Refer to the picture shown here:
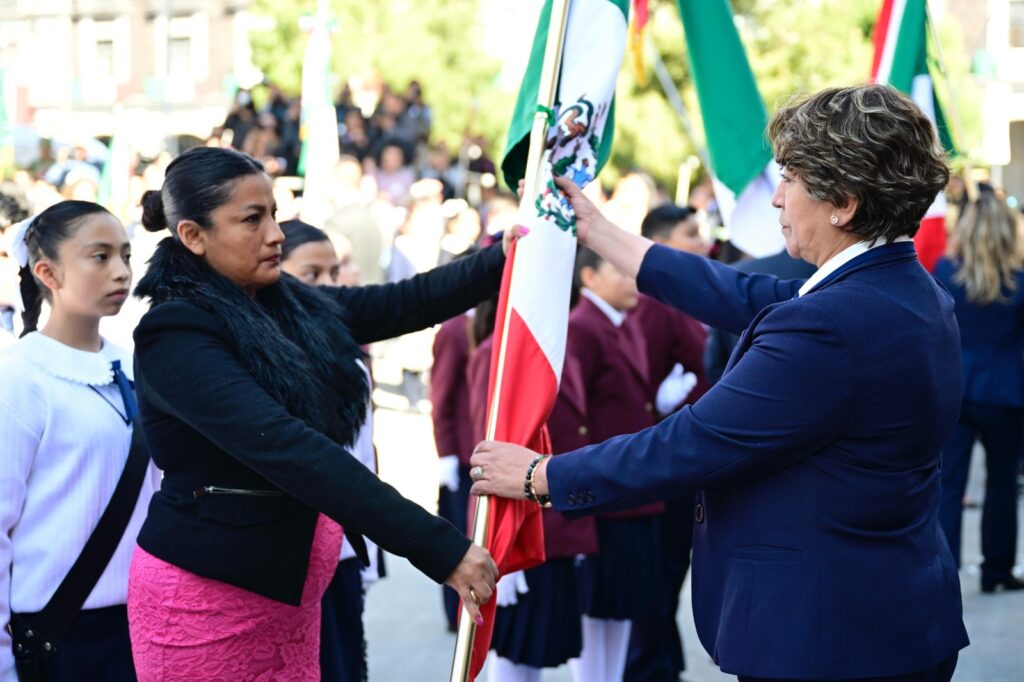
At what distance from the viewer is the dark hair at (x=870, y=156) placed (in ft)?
9.02

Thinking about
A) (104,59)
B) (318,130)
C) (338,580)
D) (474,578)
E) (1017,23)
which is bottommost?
(104,59)

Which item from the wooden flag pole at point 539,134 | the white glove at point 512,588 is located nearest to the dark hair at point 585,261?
the white glove at point 512,588

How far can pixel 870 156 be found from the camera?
274 centimetres

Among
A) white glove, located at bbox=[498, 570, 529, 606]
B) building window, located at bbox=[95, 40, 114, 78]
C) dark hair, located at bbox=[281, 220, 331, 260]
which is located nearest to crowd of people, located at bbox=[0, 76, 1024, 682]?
white glove, located at bbox=[498, 570, 529, 606]

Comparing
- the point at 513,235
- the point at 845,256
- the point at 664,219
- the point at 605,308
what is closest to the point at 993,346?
the point at 664,219

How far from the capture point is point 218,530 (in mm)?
3035

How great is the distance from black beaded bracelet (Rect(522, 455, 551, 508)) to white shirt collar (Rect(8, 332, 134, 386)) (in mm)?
1201

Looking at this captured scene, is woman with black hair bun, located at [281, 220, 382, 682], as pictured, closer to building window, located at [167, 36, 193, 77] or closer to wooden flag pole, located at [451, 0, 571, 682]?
wooden flag pole, located at [451, 0, 571, 682]

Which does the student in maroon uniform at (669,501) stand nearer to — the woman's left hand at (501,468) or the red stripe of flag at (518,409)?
the red stripe of flag at (518,409)

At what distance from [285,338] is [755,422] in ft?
3.72

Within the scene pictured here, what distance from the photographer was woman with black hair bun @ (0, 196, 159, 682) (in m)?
3.34

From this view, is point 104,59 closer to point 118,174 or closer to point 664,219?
point 118,174

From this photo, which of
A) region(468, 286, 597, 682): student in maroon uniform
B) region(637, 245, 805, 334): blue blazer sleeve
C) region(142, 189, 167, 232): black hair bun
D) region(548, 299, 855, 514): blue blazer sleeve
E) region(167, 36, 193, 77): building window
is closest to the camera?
region(548, 299, 855, 514): blue blazer sleeve

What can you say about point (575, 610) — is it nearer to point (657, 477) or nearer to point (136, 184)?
point (657, 477)
